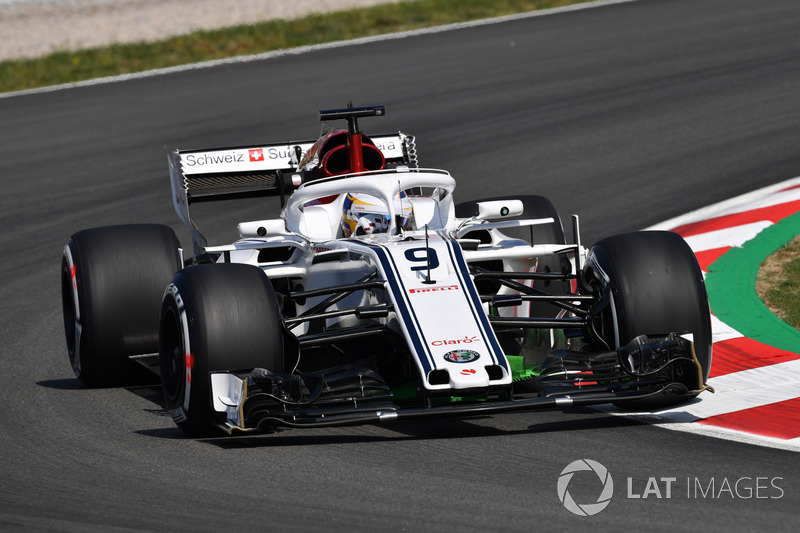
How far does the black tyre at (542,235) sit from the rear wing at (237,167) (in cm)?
114

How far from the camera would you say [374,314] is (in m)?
7.18

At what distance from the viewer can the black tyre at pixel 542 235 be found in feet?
28.8

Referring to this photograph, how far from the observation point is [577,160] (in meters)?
14.7

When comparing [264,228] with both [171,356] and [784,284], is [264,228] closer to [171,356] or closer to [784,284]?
[171,356]

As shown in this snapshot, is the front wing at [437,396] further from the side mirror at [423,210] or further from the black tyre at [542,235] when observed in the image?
the side mirror at [423,210]

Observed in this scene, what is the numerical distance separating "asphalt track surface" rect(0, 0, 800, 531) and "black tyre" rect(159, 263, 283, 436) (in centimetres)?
27

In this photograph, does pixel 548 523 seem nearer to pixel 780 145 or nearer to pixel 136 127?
pixel 780 145

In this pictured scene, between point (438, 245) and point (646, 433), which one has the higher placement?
point (438, 245)

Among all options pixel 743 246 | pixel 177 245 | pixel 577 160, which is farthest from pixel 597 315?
pixel 577 160

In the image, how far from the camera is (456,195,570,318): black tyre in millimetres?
8789

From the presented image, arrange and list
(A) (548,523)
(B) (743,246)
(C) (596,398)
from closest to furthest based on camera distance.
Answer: (A) (548,523), (C) (596,398), (B) (743,246)

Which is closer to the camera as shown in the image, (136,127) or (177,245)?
(177,245)

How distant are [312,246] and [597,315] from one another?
1.83 metres

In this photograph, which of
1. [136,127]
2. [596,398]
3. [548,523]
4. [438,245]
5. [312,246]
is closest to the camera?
[548,523]
